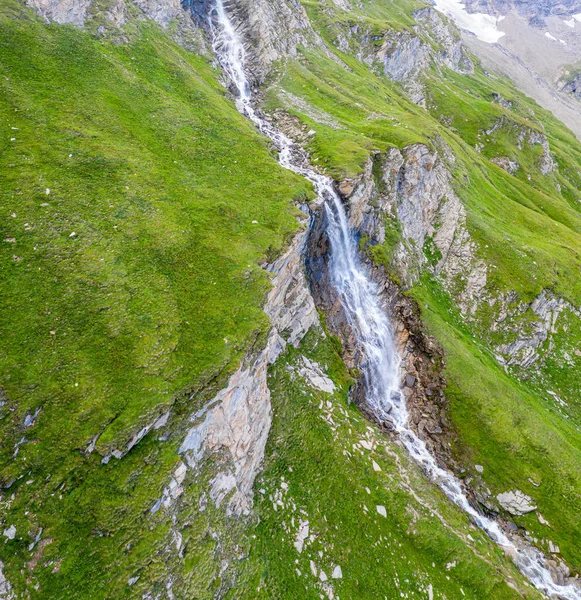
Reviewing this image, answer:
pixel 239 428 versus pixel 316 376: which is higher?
pixel 239 428

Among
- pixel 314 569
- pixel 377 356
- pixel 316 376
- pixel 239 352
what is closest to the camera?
pixel 314 569

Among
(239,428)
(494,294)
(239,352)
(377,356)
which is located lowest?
(377,356)

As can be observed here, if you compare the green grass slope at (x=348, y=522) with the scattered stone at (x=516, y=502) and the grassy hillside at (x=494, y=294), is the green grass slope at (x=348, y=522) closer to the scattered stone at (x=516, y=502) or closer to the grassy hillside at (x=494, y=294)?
the scattered stone at (x=516, y=502)

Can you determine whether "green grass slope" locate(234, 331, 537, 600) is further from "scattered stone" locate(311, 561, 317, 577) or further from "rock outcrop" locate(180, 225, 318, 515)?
"rock outcrop" locate(180, 225, 318, 515)

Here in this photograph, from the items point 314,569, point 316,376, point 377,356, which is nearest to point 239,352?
point 316,376

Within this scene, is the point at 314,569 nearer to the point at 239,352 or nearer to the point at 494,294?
the point at 239,352

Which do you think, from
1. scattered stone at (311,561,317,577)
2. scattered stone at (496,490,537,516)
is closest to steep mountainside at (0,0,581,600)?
scattered stone at (311,561,317,577)
